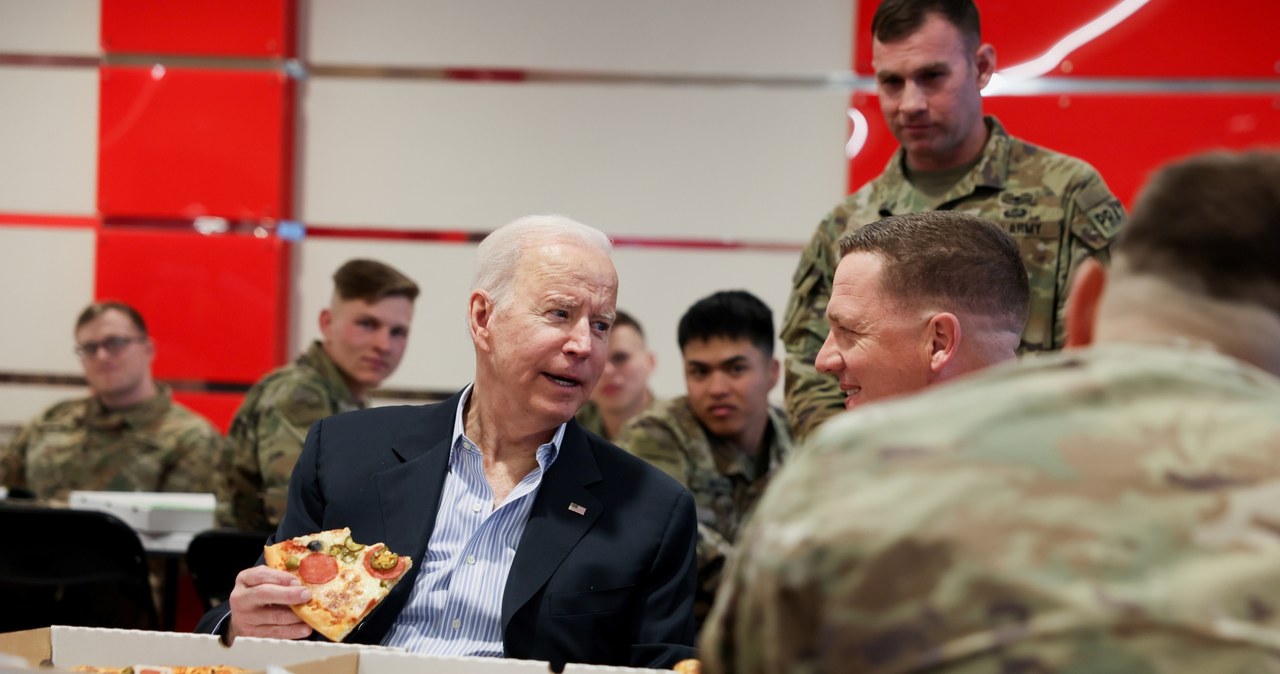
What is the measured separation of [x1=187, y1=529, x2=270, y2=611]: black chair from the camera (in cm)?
357

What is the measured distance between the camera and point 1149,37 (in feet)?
16.3

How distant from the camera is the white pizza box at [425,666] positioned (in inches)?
66.0

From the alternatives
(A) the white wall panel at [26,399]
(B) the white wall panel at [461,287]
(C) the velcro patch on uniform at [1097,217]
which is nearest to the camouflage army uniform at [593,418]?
(B) the white wall panel at [461,287]

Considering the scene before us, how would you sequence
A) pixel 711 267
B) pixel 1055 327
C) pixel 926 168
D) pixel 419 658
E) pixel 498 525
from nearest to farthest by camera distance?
pixel 419 658 < pixel 498 525 < pixel 1055 327 < pixel 926 168 < pixel 711 267

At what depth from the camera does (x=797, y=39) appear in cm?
525

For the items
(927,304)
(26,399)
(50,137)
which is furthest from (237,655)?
(50,137)

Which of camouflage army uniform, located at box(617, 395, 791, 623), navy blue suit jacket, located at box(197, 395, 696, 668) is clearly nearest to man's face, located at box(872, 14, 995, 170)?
navy blue suit jacket, located at box(197, 395, 696, 668)

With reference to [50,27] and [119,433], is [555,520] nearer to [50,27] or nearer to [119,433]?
[119,433]

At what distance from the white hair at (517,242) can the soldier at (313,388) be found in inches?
67.7

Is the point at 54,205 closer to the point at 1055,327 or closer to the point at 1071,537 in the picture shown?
the point at 1055,327

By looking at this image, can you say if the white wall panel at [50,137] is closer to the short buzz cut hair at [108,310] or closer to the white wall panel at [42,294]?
the white wall panel at [42,294]

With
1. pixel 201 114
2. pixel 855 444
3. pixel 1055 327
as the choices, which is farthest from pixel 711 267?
pixel 855 444

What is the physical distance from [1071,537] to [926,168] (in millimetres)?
2165

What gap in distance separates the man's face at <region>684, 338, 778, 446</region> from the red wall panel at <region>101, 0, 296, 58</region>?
2423 millimetres
